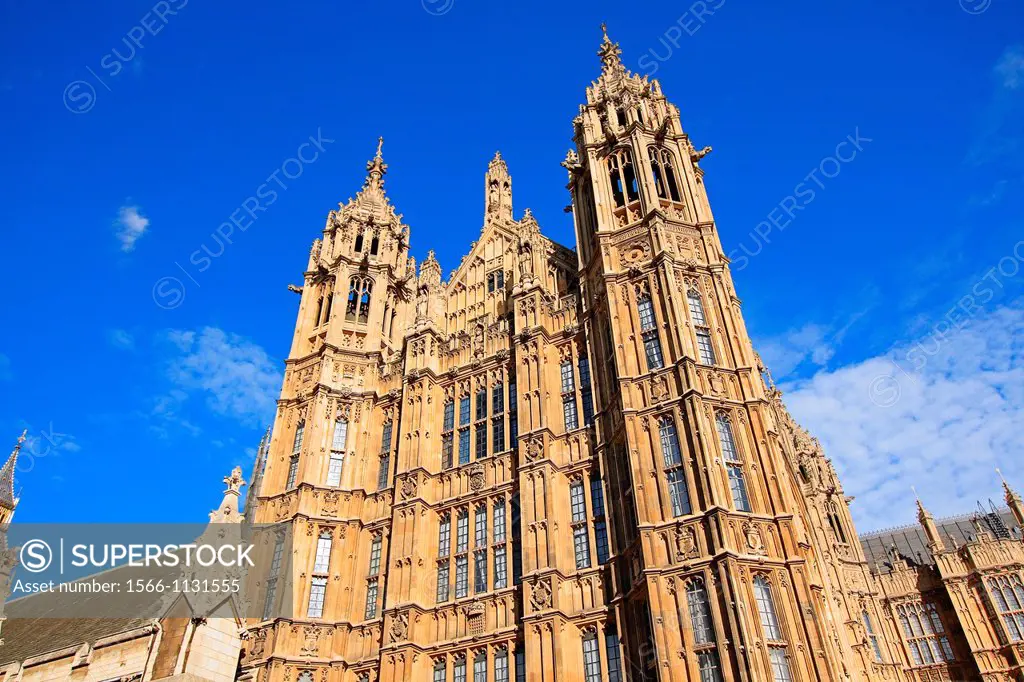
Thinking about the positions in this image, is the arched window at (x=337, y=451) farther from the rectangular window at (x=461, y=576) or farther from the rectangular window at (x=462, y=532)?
the rectangular window at (x=461, y=576)

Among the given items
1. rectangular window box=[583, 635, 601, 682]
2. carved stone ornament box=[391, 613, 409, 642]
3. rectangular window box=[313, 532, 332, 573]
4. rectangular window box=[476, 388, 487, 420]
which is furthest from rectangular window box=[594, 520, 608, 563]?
rectangular window box=[313, 532, 332, 573]

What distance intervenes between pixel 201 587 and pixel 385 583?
9050mm

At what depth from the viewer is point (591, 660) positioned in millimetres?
22078

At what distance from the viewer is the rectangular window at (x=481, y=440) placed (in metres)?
28.9

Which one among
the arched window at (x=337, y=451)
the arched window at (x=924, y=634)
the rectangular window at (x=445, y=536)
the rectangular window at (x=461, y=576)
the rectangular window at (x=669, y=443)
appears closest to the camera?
the rectangular window at (x=669, y=443)

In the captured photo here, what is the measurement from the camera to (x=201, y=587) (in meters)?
19.1

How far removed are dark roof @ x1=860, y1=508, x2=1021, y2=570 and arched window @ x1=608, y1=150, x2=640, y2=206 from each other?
111 feet

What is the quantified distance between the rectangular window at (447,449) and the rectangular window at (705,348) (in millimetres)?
10456

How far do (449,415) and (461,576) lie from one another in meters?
6.97

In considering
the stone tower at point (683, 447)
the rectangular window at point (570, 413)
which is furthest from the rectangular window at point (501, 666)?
the rectangular window at point (570, 413)

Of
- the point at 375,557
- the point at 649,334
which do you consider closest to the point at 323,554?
the point at 375,557

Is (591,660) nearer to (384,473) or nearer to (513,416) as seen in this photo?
(513,416)

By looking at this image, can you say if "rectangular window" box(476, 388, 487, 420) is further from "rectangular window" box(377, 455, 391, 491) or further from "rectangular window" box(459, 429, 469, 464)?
"rectangular window" box(377, 455, 391, 491)

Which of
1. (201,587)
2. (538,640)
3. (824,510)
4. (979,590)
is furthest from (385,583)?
(979,590)
